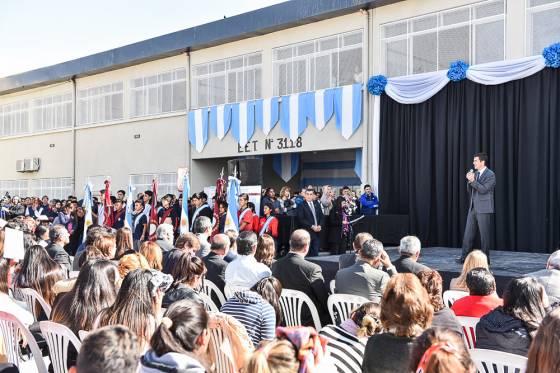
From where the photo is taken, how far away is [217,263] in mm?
5402

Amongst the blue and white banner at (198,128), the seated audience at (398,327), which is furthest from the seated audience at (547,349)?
the blue and white banner at (198,128)

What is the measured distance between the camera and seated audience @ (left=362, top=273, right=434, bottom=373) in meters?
2.64

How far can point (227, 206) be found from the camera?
1148 cm

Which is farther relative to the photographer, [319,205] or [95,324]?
[319,205]

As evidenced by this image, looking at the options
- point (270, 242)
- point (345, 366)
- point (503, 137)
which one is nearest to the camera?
point (345, 366)

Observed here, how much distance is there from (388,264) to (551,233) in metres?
6.94

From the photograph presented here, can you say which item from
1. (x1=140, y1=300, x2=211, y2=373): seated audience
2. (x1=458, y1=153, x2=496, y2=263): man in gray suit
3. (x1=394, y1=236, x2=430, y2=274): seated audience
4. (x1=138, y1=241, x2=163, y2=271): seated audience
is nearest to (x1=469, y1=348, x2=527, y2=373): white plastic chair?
(x1=140, y1=300, x2=211, y2=373): seated audience

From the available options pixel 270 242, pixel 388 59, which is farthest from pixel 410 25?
pixel 270 242

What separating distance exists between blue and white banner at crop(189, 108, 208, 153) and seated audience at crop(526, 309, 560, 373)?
15.2 m

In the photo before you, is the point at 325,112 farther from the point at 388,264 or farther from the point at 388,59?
the point at 388,264

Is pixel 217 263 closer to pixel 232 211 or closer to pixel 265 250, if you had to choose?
pixel 265 250

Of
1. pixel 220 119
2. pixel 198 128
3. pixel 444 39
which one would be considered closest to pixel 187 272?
pixel 444 39

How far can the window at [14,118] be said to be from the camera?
2398 cm

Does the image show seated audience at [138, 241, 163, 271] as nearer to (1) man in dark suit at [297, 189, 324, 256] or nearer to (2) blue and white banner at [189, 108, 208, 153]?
(1) man in dark suit at [297, 189, 324, 256]
